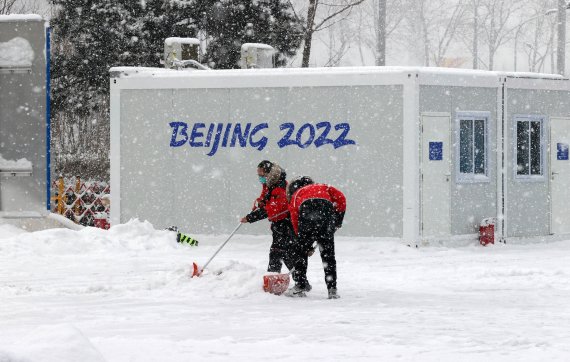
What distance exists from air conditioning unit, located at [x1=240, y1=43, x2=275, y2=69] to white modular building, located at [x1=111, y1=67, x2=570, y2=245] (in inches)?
83.2

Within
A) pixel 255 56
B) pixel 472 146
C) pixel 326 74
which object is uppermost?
pixel 255 56

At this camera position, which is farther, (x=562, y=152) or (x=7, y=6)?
(x=7, y=6)

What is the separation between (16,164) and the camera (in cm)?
334

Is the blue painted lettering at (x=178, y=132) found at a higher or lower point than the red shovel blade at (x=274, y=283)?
higher

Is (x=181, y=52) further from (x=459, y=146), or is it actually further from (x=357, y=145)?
(x=459, y=146)

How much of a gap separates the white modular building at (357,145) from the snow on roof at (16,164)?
46.1ft

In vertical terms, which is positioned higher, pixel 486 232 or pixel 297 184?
pixel 297 184

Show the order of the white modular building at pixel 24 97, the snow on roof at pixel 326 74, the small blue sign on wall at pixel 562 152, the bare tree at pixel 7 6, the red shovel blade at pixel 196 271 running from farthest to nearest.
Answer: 1. the bare tree at pixel 7 6
2. the small blue sign on wall at pixel 562 152
3. the snow on roof at pixel 326 74
4. the red shovel blade at pixel 196 271
5. the white modular building at pixel 24 97

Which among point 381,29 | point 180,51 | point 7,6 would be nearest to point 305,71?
point 180,51

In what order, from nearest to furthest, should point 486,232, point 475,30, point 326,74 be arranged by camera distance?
point 326,74, point 486,232, point 475,30

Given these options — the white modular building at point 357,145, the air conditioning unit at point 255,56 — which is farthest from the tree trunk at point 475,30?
the white modular building at point 357,145

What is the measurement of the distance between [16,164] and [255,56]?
57.0 feet

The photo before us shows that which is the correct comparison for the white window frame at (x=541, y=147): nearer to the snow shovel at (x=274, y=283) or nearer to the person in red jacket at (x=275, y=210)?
the person in red jacket at (x=275, y=210)

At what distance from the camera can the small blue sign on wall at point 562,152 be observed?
19.5 m
